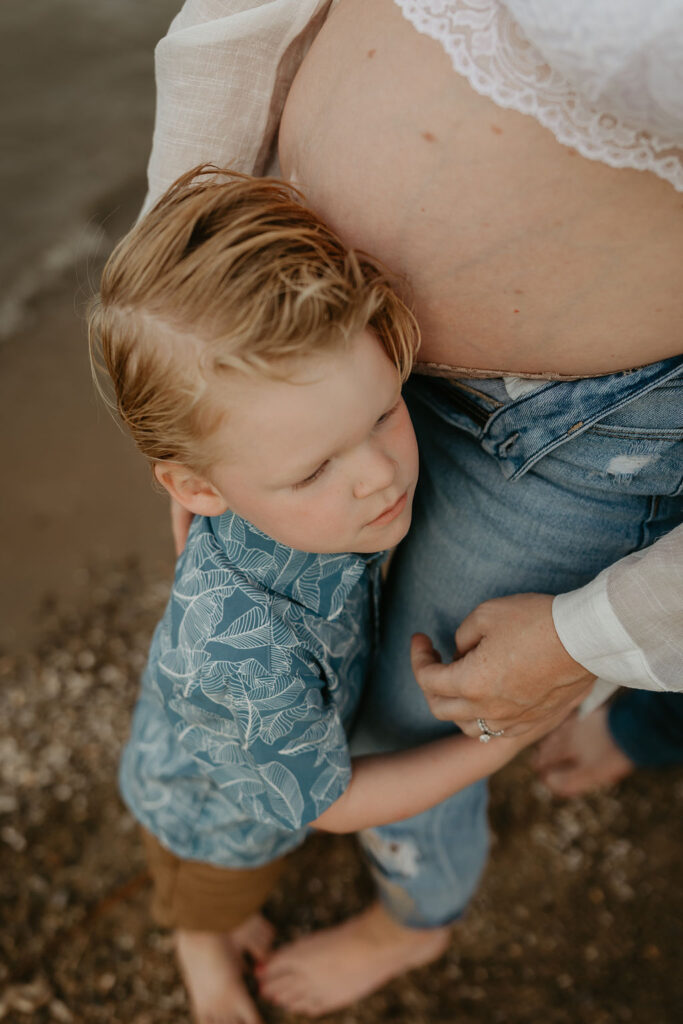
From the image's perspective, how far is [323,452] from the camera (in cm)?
101

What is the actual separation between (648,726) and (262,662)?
128 centimetres

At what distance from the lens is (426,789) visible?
4.31 ft

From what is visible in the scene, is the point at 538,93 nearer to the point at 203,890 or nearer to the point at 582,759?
the point at 203,890

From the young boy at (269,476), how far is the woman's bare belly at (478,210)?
7 cm

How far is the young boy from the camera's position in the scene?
0.99m

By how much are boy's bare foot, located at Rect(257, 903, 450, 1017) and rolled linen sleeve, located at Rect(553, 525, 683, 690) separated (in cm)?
116

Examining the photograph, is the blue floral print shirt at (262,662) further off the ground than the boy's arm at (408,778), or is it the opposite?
the blue floral print shirt at (262,662)

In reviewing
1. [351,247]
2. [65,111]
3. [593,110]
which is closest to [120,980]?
[351,247]

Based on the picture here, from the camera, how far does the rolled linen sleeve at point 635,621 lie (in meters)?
1.00

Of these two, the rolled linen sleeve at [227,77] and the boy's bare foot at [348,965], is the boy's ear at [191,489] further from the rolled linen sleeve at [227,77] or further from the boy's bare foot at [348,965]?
the boy's bare foot at [348,965]

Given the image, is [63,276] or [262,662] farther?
[63,276]

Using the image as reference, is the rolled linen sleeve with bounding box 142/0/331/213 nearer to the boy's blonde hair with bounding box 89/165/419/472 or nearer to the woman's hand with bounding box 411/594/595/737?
the boy's blonde hair with bounding box 89/165/419/472

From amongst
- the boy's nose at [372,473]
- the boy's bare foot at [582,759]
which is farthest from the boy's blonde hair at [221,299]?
the boy's bare foot at [582,759]

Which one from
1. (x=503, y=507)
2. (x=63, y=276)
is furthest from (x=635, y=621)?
(x=63, y=276)
